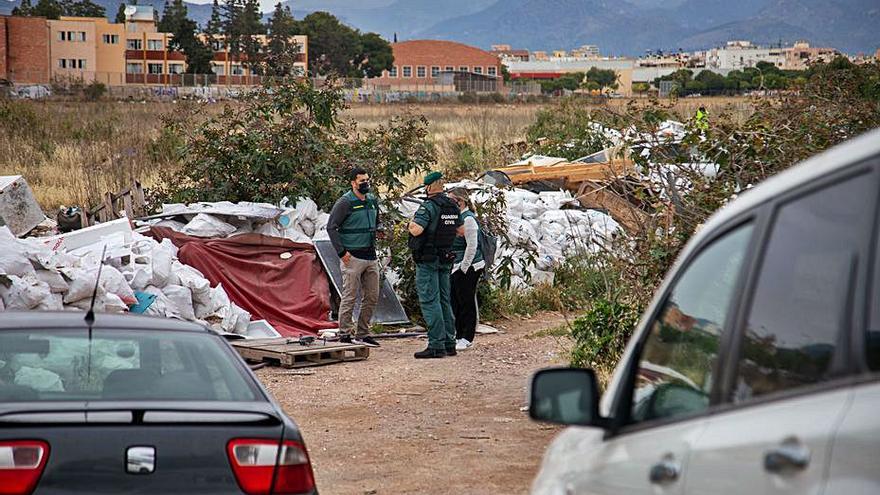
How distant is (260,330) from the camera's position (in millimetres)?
15000

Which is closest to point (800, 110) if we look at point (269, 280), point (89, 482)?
point (269, 280)

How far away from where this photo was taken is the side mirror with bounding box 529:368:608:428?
352 centimetres

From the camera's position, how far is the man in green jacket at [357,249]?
46.3 feet

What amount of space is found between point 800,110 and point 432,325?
4395 mm

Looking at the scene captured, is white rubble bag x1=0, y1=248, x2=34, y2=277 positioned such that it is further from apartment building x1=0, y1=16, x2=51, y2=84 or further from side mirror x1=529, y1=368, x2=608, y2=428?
apartment building x1=0, y1=16, x2=51, y2=84

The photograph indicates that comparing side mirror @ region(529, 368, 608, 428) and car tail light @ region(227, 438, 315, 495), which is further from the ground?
side mirror @ region(529, 368, 608, 428)

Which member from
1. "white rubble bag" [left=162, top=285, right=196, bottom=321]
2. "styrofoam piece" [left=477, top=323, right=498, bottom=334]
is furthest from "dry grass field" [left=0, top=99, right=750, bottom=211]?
"white rubble bag" [left=162, top=285, right=196, bottom=321]

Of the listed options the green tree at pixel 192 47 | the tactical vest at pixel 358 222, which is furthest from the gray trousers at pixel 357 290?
the green tree at pixel 192 47

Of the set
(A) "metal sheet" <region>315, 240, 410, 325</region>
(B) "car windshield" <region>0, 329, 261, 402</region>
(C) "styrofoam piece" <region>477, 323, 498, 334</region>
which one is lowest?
(C) "styrofoam piece" <region>477, 323, 498, 334</region>

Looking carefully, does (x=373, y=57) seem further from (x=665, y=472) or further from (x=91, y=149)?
(x=665, y=472)

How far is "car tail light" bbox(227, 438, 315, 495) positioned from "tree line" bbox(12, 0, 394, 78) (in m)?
82.3

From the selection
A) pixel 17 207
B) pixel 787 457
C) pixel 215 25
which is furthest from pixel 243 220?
pixel 215 25

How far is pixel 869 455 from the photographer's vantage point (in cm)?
204

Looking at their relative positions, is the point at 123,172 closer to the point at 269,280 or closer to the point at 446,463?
the point at 269,280
